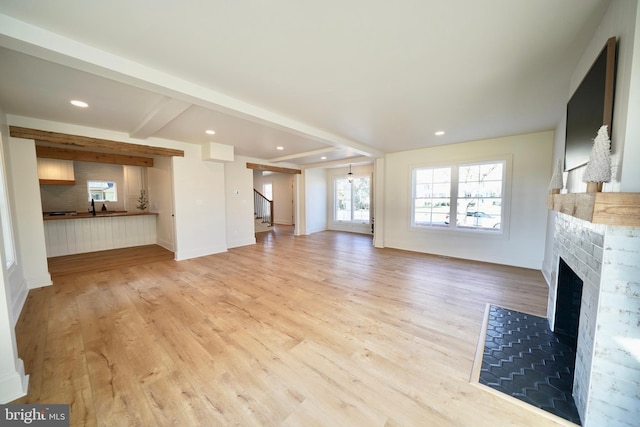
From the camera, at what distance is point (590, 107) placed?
5.41 feet

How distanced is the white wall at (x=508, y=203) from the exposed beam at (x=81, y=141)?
18.2 feet

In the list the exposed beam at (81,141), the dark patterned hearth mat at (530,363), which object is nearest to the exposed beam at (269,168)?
the exposed beam at (81,141)

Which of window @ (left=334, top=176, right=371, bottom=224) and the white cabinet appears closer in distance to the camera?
the white cabinet

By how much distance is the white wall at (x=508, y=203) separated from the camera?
4238 millimetres

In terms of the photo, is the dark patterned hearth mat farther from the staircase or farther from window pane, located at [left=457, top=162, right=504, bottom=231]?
the staircase

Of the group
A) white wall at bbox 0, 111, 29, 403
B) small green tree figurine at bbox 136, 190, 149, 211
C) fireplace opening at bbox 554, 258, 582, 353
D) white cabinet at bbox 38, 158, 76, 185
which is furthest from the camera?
small green tree figurine at bbox 136, 190, 149, 211

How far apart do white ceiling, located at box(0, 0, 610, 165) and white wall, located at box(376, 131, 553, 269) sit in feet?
3.03

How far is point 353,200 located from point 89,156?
766 centimetres

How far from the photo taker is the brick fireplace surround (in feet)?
4.12

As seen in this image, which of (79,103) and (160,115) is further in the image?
(160,115)

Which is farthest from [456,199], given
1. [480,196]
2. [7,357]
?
[7,357]

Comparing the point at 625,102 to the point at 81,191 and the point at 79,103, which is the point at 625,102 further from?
the point at 81,191

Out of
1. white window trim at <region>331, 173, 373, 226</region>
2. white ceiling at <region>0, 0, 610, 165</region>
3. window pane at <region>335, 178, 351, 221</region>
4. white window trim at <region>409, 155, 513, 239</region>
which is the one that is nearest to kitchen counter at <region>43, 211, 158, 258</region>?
white ceiling at <region>0, 0, 610, 165</region>

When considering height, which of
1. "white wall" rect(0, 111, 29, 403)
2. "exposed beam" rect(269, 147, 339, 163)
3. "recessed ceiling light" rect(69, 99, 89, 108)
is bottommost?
"white wall" rect(0, 111, 29, 403)
